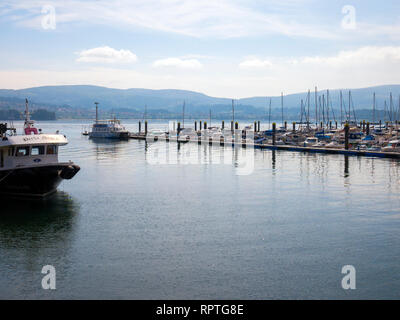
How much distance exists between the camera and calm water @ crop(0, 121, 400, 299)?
20.8 meters

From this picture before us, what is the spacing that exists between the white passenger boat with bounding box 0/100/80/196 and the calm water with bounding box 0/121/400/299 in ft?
5.04

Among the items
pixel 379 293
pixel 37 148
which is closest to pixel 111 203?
pixel 37 148

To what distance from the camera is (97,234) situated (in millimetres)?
29406

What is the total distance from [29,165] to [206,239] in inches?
749

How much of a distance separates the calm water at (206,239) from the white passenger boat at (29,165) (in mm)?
1536

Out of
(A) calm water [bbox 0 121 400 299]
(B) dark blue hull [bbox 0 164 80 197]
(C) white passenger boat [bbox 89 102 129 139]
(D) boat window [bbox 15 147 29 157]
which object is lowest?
(A) calm water [bbox 0 121 400 299]

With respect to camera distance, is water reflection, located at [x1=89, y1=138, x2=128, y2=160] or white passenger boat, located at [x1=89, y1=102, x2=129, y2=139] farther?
white passenger boat, located at [x1=89, y1=102, x2=129, y2=139]

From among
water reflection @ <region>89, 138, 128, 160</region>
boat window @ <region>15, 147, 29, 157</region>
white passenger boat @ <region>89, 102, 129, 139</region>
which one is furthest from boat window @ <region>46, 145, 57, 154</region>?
white passenger boat @ <region>89, 102, 129, 139</region>

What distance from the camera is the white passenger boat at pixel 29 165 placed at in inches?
1553

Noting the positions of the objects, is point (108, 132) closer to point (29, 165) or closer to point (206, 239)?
point (29, 165)

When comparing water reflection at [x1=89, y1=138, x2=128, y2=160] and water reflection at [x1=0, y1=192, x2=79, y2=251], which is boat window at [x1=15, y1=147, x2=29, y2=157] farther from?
water reflection at [x1=89, y1=138, x2=128, y2=160]

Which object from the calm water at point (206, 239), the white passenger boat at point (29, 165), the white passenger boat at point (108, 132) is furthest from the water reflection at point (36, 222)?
the white passenger boat at point (108, 132)

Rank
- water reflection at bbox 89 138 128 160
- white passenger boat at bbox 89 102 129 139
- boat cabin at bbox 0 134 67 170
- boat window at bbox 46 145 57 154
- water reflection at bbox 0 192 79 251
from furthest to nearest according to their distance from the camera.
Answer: white passenger boat at bbox 89 102 129 139 < water reflection at bbox 89 138 128 160 < boat window at bbox 46 145 57 154 < boat cabin at bbox 0 134 67 170 < water reflection at bbox 0 192 79 251

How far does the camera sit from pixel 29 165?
3944cm
